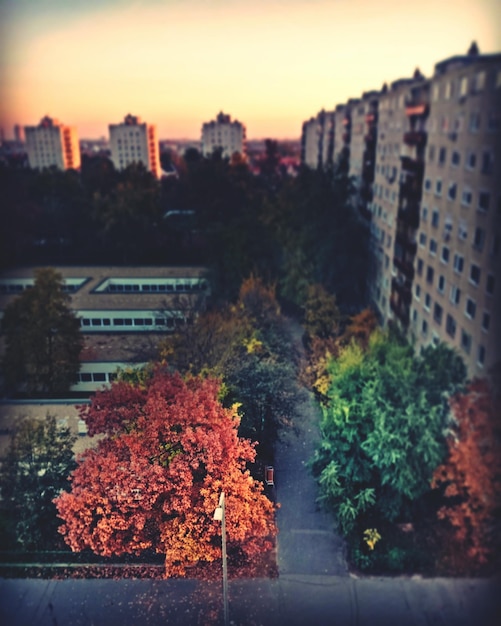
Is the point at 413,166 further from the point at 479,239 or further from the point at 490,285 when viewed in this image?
the point at 490,285

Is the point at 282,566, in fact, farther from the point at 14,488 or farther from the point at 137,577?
the point at 14,488

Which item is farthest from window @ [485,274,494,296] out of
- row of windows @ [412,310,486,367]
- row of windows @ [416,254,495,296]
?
row of windows @ [412,310,486,367]

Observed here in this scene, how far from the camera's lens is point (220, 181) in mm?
15094

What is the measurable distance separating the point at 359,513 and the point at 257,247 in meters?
7.05

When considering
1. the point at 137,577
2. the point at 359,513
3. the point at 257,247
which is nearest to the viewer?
the point at 137,577

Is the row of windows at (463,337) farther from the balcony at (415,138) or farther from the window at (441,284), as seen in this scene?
the balcony at (415,138)

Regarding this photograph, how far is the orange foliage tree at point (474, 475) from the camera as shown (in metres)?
4.13

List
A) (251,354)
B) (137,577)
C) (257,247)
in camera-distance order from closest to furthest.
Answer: (137,577) < (251,354) < (257,247)

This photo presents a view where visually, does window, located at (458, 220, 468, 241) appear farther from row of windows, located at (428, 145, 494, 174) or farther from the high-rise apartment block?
row of windows, located at (428, 145, 494, 174)

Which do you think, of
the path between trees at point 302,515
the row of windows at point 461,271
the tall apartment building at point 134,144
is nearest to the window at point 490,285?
the row of windows at point 461,271

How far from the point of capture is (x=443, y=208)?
6199 millimetres

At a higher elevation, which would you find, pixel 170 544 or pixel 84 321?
pixel 84 321

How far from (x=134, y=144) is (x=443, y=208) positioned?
7.26 metres

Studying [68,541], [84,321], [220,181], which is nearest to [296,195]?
[220,181]
